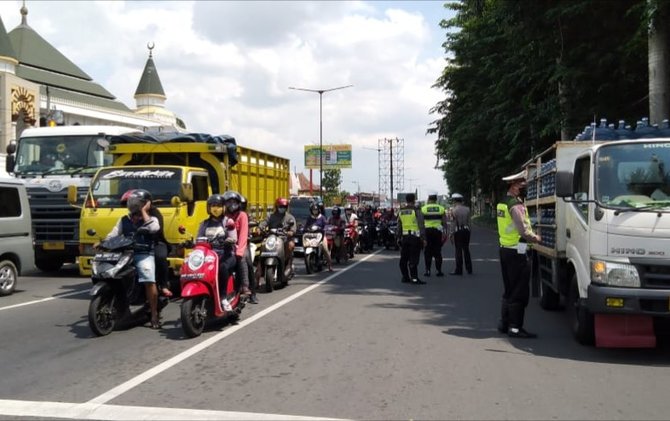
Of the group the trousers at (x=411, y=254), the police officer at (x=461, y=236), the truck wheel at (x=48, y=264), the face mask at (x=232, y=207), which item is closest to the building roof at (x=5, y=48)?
the truck wheel at (x=48, y=264)

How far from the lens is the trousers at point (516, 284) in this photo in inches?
307

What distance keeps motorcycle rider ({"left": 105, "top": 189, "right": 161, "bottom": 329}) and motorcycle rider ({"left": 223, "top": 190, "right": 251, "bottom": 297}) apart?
1081 mm

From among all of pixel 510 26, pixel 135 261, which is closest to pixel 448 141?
pixel 510 26

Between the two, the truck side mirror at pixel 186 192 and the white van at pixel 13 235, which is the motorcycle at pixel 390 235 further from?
the truck side mirror at pixel 186 192

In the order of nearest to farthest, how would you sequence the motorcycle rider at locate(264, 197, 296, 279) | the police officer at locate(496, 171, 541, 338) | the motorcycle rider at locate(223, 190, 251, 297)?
1. the police officer at locate(496, 171, 541, 338)
2. the motorcycle rider at locate(223, 190, 251, 297)
3. the motorcycle rider at locate(264, 197, 296, 279)

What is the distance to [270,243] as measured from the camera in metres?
12.0

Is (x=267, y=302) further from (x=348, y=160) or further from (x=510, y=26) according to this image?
(x=348, y=160)

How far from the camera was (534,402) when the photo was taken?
205 inches

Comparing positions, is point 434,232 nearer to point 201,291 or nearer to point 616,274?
point 201,291

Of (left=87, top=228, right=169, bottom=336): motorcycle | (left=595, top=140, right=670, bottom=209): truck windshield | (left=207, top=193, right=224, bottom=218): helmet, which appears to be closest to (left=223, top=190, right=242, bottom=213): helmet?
(left=207, top=193, right=224, bottom=218): helmet

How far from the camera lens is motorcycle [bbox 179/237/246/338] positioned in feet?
25.0

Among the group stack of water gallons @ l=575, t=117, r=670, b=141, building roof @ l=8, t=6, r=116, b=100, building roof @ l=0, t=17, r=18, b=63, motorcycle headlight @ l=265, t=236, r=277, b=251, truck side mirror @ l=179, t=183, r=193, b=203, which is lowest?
motorcycle headlight @ l=265, t=236, r=277, b=251

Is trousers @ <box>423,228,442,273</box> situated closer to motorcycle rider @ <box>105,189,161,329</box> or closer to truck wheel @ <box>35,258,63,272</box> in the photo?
motorcycle rider @ <box>105,189,161,329</box>

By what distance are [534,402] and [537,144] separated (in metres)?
18.9
